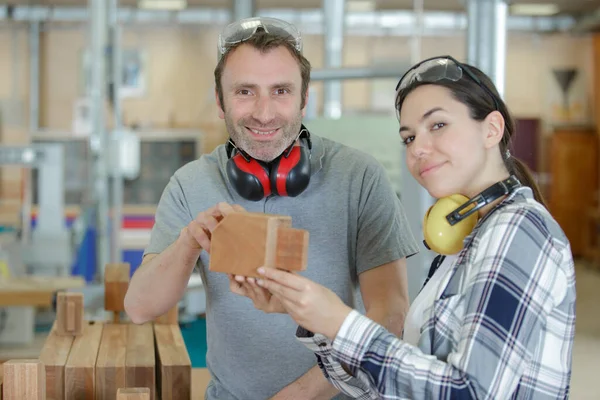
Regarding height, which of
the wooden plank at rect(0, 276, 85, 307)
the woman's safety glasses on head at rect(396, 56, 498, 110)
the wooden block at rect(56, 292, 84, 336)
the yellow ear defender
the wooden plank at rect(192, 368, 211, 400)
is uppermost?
Result: the woman's safety glasses on head at rect(396, 56, 498, 110)

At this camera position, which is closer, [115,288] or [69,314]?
[69,314]

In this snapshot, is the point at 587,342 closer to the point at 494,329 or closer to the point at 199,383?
the point at 199,383

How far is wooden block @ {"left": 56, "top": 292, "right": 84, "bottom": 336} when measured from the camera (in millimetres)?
1897

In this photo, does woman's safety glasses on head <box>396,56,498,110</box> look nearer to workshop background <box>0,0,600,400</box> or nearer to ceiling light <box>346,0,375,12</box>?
workshop background <box>0,0,600,400</box>

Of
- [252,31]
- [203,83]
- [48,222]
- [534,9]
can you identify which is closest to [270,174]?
[252,31]

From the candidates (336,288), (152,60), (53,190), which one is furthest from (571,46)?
(336,288)

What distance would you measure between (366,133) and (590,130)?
8.93m

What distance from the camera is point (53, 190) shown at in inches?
A: 263

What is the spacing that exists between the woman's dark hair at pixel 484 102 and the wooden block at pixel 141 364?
2.42 ft

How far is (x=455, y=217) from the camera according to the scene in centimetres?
122

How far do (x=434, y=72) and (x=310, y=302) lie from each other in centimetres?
41

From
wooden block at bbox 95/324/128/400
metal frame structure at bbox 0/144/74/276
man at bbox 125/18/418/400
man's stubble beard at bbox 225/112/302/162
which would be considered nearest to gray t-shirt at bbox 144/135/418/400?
man at bbox 125/18/418/400

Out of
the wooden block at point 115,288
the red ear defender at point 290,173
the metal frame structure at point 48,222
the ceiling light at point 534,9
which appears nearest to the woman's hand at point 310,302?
the red ear defender at point 290,173

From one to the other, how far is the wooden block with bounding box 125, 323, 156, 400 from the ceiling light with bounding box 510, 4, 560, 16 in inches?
423
